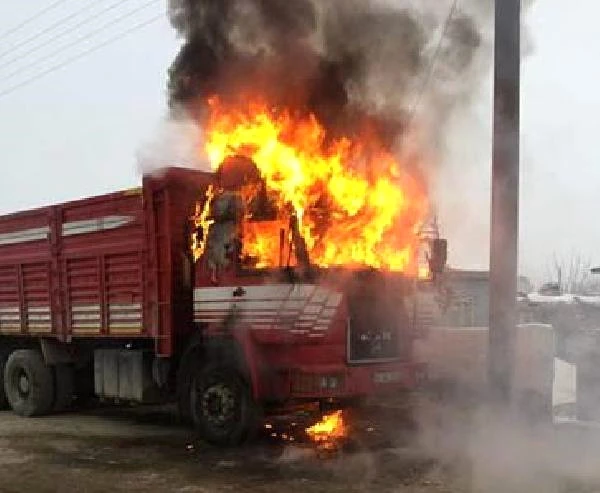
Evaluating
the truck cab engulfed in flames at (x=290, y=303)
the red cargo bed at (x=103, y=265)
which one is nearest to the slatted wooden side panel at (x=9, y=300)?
the red cargo bed at (x=103, y=265)

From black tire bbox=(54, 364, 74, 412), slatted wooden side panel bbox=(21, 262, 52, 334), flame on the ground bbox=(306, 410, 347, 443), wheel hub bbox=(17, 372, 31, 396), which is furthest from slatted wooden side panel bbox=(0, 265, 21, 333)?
flame on the ground bbox=(306, 410, 347, 443)

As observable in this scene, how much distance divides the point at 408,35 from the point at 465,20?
0.77 metres

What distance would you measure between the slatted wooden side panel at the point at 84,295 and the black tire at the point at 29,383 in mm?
1254

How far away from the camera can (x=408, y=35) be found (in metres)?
9.73

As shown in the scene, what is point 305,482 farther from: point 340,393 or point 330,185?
point 330,185

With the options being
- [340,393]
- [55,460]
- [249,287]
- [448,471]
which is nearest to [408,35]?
[249,287]

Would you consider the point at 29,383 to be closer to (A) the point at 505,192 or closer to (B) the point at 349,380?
(B) the point at 349,380

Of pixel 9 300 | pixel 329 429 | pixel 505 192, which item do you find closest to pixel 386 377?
pixel 329 429

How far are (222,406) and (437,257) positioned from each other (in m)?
3.07

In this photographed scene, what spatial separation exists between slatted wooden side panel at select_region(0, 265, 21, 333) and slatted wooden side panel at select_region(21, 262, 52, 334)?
219mm

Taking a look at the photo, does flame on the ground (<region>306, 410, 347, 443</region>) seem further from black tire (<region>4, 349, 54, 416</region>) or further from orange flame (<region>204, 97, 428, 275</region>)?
black tire (<region>4, 349, 54, 416</region>)

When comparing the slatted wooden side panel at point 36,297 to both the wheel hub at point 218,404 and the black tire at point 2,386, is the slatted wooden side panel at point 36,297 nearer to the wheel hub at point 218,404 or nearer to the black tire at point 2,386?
the black tire at point 2,386

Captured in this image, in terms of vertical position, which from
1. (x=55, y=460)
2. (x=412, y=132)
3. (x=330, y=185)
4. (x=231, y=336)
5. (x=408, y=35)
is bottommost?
(x=55, y=460)

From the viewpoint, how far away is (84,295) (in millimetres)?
10992
